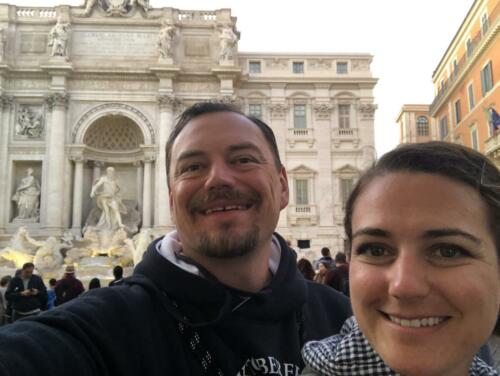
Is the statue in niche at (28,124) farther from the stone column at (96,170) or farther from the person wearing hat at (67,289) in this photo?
the person wearing hat at (67,289)

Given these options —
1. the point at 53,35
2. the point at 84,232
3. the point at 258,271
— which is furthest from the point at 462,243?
the point at 53,35

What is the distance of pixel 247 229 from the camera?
1.98m

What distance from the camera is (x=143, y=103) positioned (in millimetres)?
24500

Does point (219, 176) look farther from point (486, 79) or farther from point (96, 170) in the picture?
point (486, 79)

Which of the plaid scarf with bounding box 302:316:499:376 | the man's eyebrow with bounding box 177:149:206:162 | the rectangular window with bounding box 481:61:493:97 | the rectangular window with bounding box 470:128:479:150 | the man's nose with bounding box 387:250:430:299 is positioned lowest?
the plaid scarf with bounding box 302:316:499:376

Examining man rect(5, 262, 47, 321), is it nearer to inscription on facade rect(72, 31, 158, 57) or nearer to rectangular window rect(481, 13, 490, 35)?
inscription on facade rect(72, 31, 158, 57)

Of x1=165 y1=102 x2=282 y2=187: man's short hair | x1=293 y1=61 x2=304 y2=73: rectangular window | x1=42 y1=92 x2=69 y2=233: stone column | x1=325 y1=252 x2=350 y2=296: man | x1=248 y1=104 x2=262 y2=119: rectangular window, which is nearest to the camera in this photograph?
x1=165 y1=102 x2=282 y2=187: man's short hair

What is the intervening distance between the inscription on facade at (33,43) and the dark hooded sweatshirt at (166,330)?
26559mm

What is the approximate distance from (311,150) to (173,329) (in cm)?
2491

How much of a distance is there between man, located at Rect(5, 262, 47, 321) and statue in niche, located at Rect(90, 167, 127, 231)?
42.4 feet

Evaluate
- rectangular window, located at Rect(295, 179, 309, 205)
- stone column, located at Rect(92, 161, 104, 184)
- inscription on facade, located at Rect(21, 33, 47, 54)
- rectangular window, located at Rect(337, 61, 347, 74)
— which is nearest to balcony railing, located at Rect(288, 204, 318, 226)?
rectangular window, located at Rect(295, 179, 309, 205)

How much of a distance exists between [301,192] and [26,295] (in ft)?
62.5

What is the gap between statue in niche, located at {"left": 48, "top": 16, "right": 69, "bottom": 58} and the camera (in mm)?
23953

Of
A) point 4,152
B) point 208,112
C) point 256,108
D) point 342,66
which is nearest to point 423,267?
point 208,112
